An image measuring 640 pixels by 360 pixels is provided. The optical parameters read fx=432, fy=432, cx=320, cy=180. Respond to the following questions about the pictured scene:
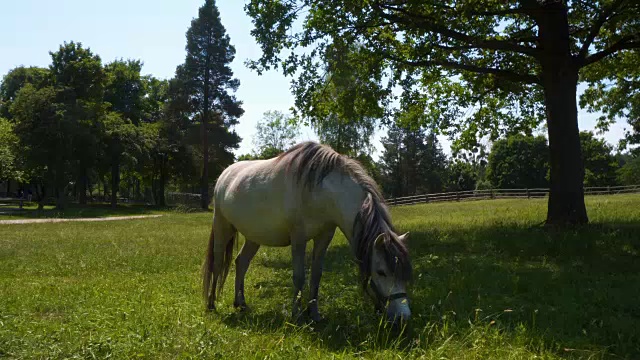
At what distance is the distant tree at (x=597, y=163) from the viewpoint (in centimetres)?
6338

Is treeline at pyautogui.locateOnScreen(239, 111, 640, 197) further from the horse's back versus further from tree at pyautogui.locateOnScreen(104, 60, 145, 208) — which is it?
the horse's back

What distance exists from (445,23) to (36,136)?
31.6 m

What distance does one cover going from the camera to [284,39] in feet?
40.8

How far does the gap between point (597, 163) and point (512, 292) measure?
69694 mm

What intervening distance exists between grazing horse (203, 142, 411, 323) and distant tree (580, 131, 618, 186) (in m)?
69.8

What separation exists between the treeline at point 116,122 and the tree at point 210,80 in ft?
0.29

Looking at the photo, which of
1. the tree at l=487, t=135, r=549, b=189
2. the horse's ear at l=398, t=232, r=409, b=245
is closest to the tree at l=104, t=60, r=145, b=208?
the horse's ear at l=398, t=232, r=409, b=245

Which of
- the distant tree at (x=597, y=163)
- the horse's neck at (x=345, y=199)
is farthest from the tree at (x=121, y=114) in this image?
the distant tree at (x=597, y=163)

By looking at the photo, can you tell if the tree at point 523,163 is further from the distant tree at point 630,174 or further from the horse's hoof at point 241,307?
the horse's hoof at point 241,307

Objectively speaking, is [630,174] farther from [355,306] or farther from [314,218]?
[314,218]

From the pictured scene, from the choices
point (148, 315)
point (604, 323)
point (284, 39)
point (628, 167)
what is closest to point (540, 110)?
point (284, 39)

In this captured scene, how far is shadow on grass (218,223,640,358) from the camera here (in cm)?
420

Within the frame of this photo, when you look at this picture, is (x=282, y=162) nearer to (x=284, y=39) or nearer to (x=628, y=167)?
(x=284, y=39)

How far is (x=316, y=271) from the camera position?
16.9 feet
